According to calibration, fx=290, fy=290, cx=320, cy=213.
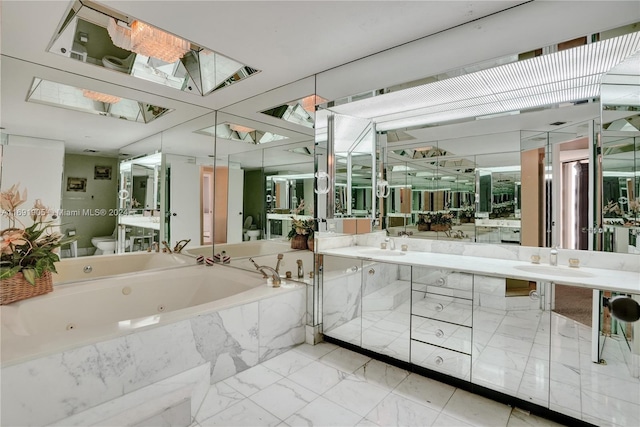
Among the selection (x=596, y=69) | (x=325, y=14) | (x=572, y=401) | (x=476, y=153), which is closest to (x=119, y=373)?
(x=325, y=14)

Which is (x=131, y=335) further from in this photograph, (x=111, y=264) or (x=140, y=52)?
(x=140, y=52)

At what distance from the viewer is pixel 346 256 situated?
2.39m

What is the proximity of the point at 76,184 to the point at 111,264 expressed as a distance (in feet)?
2.60

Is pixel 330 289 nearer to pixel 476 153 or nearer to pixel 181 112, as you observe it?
pixel 476 153

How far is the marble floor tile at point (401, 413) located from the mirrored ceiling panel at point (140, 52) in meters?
2.50

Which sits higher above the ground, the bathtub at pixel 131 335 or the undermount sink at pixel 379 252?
the undermount sink at pixel 379 252

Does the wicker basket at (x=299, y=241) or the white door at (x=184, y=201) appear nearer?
the wicker basket at (x=299, y=241)

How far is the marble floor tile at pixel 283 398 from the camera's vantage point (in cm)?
168

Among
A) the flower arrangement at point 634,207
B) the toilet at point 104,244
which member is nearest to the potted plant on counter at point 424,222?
the flower arrangement at point 634,207

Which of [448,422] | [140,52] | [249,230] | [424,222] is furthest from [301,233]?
[140,52]

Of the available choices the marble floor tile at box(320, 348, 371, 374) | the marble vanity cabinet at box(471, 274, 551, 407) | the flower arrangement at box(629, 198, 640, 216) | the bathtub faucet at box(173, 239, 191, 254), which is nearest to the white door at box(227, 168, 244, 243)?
the bathtub faucet at box(173, 239, 191, 254)

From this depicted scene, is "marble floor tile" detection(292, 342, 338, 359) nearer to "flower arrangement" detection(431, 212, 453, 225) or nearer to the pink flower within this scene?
"flower arrangement" detection(431, 212, 453, 225)

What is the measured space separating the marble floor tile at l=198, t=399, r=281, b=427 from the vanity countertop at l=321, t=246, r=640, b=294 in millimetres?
1205

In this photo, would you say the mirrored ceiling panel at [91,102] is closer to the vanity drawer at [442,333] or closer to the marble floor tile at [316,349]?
the marble floor tile at [316,349]
